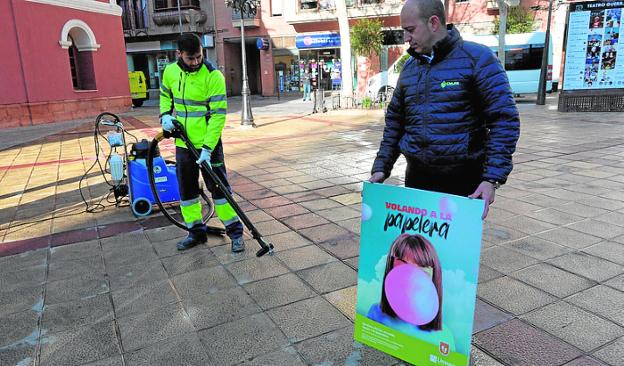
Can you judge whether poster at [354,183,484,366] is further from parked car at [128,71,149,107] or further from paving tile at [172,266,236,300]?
parked car at [128,71,149,107]

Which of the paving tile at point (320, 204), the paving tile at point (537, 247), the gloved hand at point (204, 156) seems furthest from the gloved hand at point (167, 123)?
the paving tile at point (537, 247)

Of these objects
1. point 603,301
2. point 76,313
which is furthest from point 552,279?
point 76,313

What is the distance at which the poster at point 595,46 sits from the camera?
12.8m

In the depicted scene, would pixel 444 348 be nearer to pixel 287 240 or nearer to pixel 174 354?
pixel 174 354

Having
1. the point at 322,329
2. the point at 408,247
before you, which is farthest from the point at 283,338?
the point at 408,247

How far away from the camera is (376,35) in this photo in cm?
2200

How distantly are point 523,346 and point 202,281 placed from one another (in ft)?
7.41

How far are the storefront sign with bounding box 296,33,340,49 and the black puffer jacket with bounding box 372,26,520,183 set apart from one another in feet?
89.3

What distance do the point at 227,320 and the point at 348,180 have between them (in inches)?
157

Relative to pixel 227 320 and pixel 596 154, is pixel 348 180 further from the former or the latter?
pixel 596 154

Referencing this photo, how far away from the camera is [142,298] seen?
3387mm

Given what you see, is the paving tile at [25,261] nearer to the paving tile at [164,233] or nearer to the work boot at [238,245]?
the paving tile at [164,233]

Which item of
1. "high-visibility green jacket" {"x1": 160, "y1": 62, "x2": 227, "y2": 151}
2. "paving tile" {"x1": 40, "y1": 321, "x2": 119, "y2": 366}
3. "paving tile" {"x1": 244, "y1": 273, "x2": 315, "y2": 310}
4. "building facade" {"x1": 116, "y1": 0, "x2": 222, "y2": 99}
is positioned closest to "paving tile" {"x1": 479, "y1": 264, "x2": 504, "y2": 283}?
"paving tile" {"x1": 244, "y1": 273, "x2": 315, "y2": 310}

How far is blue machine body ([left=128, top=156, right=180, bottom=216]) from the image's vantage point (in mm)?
5172
